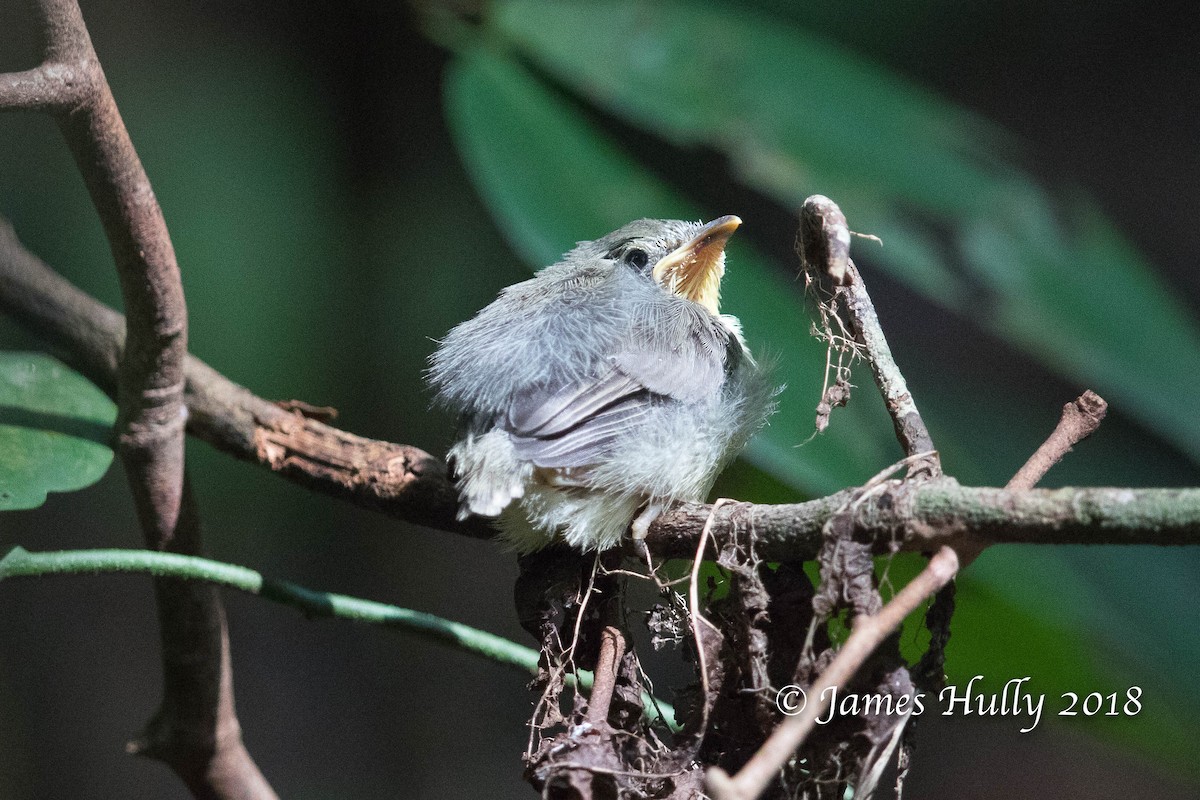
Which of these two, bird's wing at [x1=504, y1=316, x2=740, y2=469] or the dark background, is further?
the dark background

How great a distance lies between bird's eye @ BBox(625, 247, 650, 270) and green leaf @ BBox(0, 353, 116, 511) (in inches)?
39.2

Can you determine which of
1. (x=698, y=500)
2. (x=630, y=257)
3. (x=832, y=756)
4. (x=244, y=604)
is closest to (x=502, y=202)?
(x=630, y=257)

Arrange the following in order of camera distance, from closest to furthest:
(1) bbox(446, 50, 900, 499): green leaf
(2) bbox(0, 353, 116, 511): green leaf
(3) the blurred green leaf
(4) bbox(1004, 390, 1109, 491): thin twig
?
(4) bbox(1004, 390, 1109, 491): thin twig, (2) bbox(0, 353, 116, 511): green leaf, (3) the blurred green leaf, (1) bbox(446, 50, 900, 499): green leaf

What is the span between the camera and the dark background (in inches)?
81.7

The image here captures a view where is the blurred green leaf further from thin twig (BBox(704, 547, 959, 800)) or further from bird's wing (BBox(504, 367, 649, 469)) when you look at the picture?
thin twig (BBox(704, 547, 959, 800))

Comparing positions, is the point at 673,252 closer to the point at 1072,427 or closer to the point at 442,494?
the point at 442,494

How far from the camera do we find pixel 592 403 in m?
1.31

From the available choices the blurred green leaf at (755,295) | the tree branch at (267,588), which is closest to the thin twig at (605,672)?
the tree branch at (267,588)

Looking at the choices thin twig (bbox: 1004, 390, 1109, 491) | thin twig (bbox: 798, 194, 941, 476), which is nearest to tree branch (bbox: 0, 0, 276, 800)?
thin twig (bbox: 798, 194, 941, 476)

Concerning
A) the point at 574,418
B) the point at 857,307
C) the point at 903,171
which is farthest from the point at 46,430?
the point at 903,171

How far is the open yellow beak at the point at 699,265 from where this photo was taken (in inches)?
61.9

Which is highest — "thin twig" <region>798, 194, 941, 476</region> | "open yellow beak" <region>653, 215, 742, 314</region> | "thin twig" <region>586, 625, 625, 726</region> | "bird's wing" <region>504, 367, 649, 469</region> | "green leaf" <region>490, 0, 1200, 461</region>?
"green leaf" <region>490, 0, 1200, 461</region>

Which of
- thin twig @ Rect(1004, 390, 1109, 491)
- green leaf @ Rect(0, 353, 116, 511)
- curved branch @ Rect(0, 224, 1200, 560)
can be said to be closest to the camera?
curved branch @ Rect(0, 224, 1200, 560)

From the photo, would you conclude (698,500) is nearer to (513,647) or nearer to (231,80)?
(513,647)
